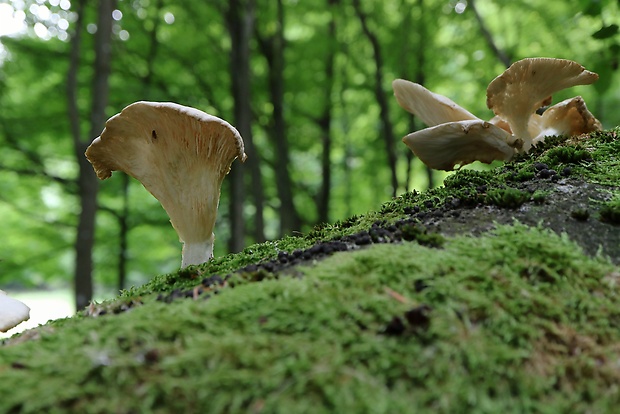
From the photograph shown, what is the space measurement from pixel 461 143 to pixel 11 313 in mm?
2714

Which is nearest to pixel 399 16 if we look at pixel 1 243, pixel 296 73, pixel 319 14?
pixel 319 14

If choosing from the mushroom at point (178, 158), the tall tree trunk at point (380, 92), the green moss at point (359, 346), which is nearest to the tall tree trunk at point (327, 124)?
the tall tree trunk at point (380, 92)

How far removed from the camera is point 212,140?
7.73ft

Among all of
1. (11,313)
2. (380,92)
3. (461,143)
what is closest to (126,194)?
(380,92)

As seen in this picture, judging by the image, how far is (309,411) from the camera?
0.97 m

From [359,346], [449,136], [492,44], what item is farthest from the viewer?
[492,44]

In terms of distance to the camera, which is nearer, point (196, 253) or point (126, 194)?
point (196, 253)

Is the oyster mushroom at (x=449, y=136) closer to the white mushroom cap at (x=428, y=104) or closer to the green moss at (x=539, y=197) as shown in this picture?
the white mushroom cap at (x=428, y=104)

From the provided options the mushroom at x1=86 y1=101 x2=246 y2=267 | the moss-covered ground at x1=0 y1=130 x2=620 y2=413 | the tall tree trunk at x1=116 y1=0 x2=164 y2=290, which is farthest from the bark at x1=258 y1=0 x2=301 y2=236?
the moss-covered ground at x1=0 y1=130 x2=620 y2=413

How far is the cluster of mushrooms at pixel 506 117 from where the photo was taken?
105 inches

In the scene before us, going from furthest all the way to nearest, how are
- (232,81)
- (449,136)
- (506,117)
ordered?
(232,81), (506,117), (449,136)

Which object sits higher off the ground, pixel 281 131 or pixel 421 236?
pixel 281 131

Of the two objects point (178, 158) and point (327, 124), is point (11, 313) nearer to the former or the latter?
point (178, 158)

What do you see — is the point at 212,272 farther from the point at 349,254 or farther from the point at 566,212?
the point at 566,212
